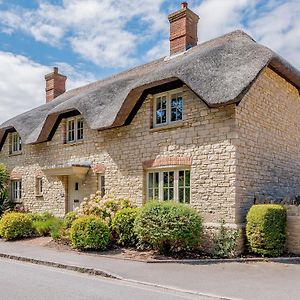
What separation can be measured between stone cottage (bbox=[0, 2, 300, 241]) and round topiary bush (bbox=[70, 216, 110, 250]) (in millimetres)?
2170

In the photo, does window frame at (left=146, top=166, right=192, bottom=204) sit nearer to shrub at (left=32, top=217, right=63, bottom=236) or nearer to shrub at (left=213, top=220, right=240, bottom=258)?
shrub at (left=213, top=220, right=240, bottom=258)

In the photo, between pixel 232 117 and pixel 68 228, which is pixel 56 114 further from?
pixel 232 117

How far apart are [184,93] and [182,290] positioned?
6901 millimetres

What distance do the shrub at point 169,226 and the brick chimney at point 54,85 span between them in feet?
49.9

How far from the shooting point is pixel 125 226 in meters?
12.0

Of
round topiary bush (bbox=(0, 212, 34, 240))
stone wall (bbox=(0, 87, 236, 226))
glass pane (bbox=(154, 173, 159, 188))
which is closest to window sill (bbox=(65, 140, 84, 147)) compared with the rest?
stone wall (bbox=(0, 87, 236, 226))

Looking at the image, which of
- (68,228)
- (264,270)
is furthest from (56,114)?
(264,270)

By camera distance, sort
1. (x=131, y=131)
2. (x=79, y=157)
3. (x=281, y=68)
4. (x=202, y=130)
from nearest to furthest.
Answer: (x=202, y=130) → (x=281, y=68) → (x=131, y=131) → (x=79, y=157)

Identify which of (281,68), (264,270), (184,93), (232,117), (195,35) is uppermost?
(195,35)

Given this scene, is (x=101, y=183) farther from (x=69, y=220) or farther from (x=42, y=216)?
(x=42, y=216)

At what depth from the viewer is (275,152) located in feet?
42.1

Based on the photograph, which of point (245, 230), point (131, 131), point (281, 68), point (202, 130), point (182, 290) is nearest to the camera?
point (182, 290)

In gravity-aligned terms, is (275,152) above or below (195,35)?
below

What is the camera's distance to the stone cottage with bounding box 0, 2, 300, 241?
11125 mm
